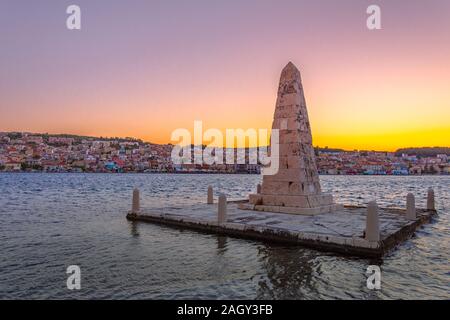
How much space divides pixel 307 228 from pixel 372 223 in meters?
2.37

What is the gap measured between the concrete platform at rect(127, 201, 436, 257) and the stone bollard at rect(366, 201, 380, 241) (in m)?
0.15

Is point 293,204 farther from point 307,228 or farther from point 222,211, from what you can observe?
point 222,211

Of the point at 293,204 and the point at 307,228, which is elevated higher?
the point at 293,204

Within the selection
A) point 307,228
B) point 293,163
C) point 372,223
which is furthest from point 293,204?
point 372,223

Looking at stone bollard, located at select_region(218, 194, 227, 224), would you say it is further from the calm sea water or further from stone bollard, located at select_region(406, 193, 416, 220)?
stone bollard, located at select_region(406, 193, 416, 220)

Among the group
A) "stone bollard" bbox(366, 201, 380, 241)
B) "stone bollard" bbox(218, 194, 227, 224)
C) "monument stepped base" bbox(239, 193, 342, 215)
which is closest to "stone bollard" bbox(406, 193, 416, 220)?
"monument stepped base" bbox(239, 193, 342, 215)

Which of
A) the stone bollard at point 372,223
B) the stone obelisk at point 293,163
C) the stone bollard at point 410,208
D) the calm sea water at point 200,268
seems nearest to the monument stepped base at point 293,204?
the stone obelisk at point 293,163

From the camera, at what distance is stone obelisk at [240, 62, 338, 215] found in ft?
47.2

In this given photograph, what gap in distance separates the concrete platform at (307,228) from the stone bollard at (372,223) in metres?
0.15

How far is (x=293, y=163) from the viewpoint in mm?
14523

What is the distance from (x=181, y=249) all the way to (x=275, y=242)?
118 inches

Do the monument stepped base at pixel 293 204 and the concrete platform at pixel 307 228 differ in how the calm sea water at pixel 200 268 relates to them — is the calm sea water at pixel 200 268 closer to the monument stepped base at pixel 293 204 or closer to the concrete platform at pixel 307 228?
the concrete platform at pixel 307 228
